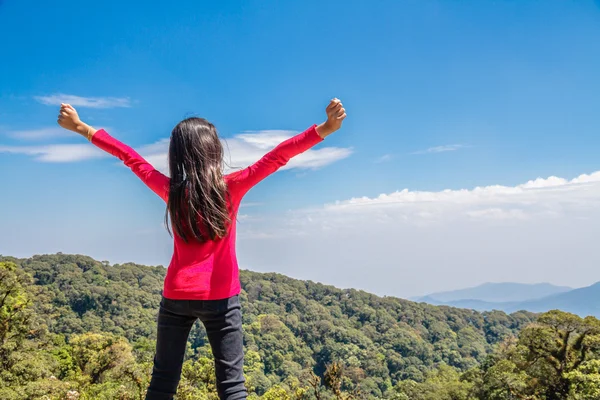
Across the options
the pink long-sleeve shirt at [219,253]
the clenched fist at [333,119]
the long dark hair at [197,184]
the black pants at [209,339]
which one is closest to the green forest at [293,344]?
the black pants at [209,339]

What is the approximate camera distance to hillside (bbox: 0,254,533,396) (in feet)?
160

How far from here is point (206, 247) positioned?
1629mm

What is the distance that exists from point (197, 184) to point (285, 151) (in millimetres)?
369

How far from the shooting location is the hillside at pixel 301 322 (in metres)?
48.9

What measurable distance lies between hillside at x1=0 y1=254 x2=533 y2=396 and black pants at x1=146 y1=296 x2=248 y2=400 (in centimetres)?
3509

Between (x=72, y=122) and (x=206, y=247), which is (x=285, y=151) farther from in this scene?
(x=72, y=122)

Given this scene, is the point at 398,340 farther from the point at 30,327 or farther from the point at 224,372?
the point at 224,372

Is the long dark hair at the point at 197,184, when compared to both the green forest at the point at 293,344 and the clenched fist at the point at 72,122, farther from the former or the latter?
the green forest at the point at 293,344

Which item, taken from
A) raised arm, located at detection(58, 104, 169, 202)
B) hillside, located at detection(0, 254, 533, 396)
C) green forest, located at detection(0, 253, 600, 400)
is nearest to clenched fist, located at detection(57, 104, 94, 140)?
raised arm, located at detection(58, 104, 169, 202)

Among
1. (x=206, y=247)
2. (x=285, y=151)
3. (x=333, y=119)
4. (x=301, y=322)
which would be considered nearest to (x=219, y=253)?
(x=206, y=247)

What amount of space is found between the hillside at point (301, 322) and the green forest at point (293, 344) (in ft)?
0.69

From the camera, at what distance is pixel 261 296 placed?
254 ft

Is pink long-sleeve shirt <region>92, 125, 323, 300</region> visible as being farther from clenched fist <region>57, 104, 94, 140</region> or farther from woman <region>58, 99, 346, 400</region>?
clenched fist <region>57, 104, 94, 140</region>

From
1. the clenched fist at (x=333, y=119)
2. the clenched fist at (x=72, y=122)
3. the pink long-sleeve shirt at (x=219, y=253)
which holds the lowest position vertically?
the pink long-sleeve shirt at (x=219, y=253)
